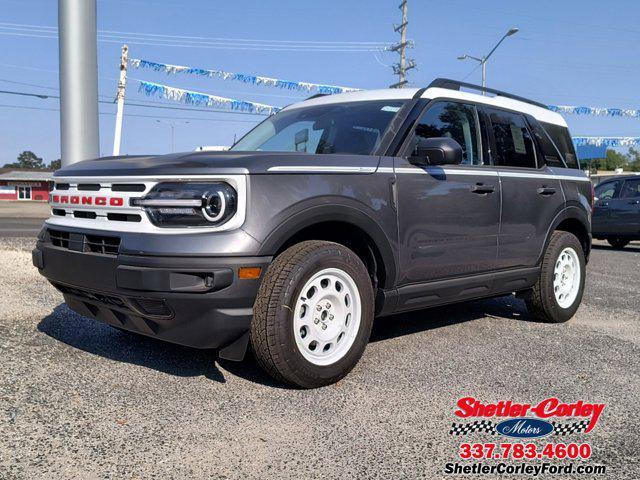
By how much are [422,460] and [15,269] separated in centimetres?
574

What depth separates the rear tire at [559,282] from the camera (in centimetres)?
511

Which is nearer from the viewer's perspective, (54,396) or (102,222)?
(54,396)

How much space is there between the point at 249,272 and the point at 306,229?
0.54 metres

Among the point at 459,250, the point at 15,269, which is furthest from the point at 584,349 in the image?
the point at 15,269

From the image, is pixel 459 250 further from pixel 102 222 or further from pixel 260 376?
pixel 102 222

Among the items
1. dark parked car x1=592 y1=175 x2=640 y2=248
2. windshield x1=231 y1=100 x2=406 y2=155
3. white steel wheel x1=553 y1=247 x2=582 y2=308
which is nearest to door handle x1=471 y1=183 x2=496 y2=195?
windshield x1=231 y1=100 x2=406 y2=155

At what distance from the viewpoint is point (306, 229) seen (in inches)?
132

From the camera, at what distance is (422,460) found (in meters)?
2.49

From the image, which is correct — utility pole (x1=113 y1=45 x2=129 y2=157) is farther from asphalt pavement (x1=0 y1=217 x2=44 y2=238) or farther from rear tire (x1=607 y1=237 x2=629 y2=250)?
rear tire (x1=607 y1=237 x2=629 y2=250)

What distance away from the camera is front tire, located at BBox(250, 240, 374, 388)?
304 centimetres

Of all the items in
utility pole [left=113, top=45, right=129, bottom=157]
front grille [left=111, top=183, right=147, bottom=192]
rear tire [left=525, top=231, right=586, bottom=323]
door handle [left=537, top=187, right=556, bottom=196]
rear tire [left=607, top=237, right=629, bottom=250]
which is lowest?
rear tire [left=607, top=237, right=629, bottom=250]

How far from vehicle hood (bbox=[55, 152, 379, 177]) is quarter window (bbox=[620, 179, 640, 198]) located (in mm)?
11903

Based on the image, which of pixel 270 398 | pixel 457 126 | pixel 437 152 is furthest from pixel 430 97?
pixel 270 398

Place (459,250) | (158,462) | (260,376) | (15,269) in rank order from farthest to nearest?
(15,269), (459,250), (260,376), (158,462)
